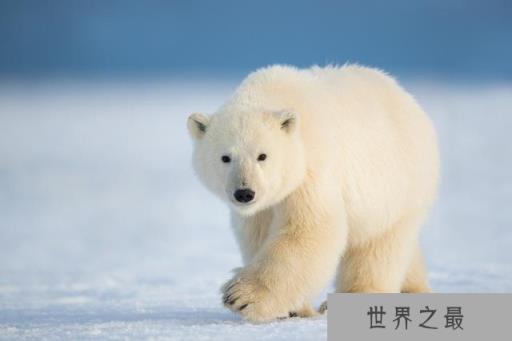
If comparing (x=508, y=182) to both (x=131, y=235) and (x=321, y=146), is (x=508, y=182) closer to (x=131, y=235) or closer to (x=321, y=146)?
(x=131, y=235)

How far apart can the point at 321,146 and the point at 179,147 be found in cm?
1931

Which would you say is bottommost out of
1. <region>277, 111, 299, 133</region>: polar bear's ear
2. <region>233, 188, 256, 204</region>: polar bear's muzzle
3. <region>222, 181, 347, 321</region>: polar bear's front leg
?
<region>222, 181, 347, 321</region>: polar bear's front leg

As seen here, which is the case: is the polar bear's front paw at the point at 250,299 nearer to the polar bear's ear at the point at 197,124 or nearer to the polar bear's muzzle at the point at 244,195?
the polar bear's muzzle at the point at 244,195

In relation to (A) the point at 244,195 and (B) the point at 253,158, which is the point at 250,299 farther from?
(B) the point at 253,158

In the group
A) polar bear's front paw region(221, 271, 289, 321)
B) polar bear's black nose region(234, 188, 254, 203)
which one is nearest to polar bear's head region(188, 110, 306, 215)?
polar bear's black nose region(234, 188, 254, 203)

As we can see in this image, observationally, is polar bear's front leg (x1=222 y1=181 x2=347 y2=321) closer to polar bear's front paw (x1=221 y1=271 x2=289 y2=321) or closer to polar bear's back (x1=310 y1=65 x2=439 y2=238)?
polar bear's front paw (x1=221 y1=271 x2=289 y2=321)

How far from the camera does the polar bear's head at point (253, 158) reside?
500 cm

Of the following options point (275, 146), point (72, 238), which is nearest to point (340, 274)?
point (275, 146)

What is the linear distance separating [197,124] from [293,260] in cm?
106

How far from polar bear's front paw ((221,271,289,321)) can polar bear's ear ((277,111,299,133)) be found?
90 cm

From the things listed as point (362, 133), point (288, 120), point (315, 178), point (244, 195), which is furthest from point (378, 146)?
point (244, 195)

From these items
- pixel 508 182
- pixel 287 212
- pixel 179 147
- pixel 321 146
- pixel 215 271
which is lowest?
pixel 287 212

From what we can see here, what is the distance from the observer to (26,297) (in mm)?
7480

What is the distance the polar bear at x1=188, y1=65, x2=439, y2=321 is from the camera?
5055 mm
